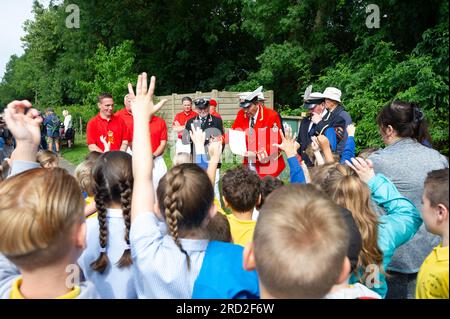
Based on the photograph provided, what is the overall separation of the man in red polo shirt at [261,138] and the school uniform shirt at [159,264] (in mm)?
3321

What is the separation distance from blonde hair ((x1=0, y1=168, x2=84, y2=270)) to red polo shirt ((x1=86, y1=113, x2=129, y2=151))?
13.8 feet

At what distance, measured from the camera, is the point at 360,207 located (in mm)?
2244

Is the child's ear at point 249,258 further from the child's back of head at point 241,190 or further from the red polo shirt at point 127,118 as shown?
the red polo shirt at point 127,118

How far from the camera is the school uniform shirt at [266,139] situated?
204 inches

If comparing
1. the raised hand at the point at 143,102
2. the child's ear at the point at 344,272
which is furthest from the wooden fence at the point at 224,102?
the child's ear at the point at 344,272

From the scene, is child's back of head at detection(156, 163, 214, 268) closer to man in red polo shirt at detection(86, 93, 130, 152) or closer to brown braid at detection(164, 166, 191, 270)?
brown braid at detection(164, 166, 191, 270)

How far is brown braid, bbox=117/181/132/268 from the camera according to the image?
2.08 meters

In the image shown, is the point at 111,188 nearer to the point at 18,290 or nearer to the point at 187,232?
the point at 187,232

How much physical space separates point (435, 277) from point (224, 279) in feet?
2.66

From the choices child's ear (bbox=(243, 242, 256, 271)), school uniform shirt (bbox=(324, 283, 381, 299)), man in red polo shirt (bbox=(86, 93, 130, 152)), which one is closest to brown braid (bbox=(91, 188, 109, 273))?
child's ear (bbox=(243, 242, 256, 271))

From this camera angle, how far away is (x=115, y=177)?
7.47 feet

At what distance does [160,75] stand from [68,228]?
2131 centimetres

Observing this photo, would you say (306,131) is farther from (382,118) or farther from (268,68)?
(268,68)
